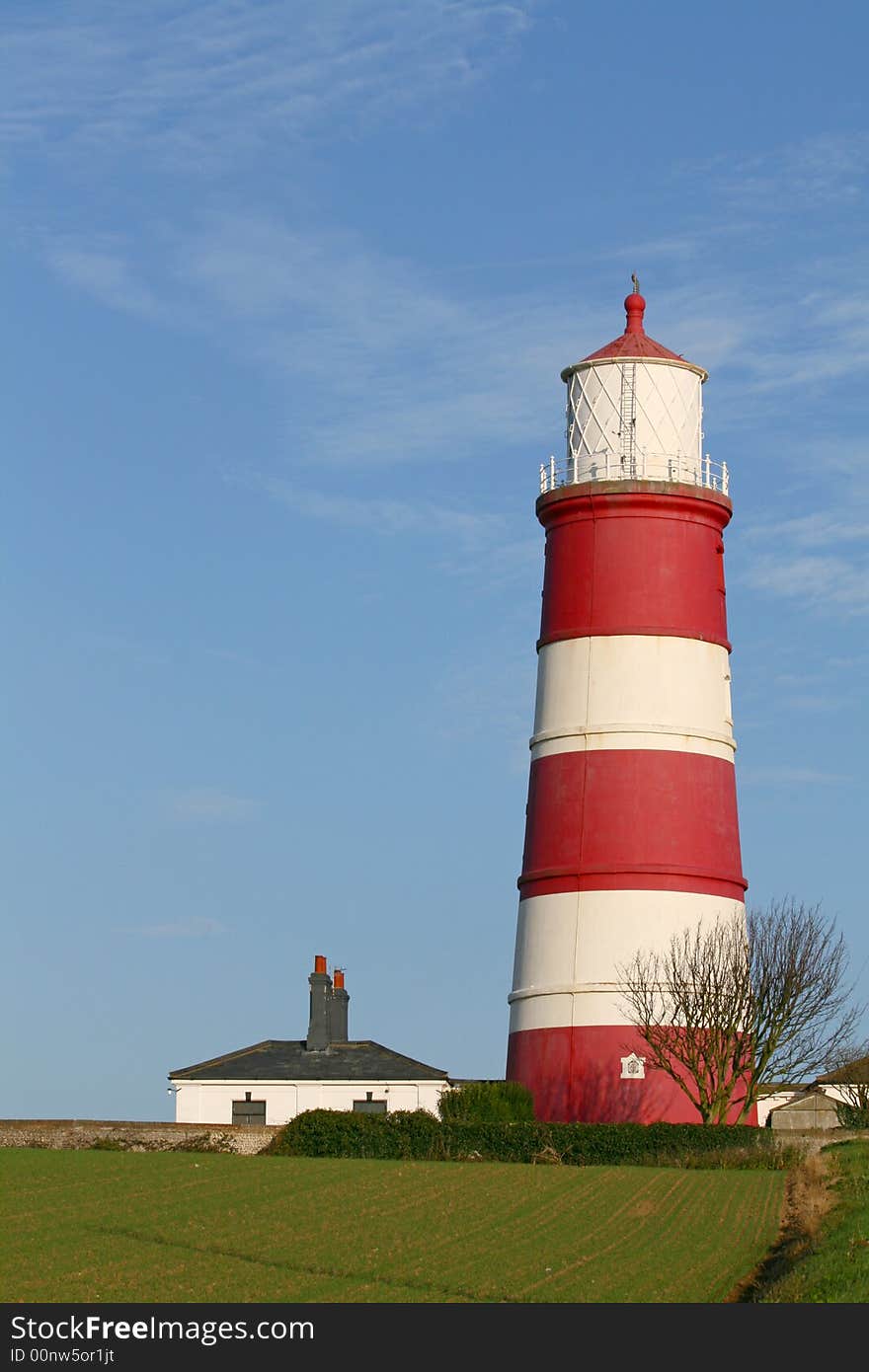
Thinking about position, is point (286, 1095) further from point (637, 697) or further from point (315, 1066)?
point (637, 697)

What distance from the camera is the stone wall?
146ft

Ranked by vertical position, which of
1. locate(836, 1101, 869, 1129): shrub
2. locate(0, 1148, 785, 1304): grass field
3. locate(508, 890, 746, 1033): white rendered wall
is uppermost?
locate(508, 890, 746, 1033): white rendered wall

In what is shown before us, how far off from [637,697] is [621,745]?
992mm

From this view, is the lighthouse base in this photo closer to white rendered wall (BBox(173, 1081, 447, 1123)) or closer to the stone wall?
the stone wall

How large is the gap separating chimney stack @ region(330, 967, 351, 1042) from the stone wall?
1184 centimetres

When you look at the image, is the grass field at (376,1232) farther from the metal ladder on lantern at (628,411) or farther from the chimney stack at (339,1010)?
the chimney stack at (339,1010)

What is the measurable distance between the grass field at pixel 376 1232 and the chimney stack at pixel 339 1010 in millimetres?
19234

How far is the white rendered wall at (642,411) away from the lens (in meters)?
42.9

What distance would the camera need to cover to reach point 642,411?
141 feet
